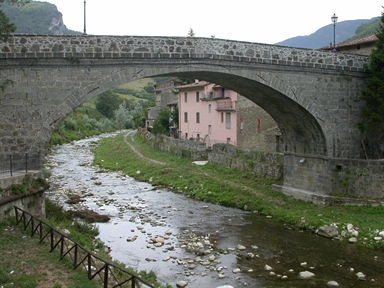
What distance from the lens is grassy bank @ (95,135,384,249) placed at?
1658 cm

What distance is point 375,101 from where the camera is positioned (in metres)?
19.2

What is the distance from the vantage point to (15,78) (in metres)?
13.5

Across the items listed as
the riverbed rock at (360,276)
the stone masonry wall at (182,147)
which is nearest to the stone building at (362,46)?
the stone masonry wall at (182,147)

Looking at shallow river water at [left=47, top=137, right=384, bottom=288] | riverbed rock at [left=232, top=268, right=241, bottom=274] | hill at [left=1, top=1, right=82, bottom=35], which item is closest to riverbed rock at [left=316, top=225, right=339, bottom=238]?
shallow river water at [left=47, top=137, right=384, bottom=288]

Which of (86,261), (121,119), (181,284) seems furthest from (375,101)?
(121,119)

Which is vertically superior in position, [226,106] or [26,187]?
[226,106]

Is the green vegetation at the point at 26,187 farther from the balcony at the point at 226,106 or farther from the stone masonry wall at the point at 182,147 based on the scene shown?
the balcony at the point at 226,106

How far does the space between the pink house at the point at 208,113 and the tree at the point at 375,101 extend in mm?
14658

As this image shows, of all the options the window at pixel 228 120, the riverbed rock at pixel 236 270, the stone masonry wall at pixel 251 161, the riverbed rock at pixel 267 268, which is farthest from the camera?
the window at pixel 228 120

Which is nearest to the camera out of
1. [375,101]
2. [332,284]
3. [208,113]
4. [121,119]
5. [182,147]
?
[332,284]

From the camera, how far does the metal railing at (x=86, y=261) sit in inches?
333

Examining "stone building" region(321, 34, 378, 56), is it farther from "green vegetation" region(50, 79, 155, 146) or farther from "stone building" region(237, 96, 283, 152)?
"green vegetation" region(50, 79, 155, 146)

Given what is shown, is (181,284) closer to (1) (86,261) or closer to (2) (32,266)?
(1) (86,261)

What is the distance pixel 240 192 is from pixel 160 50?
9.31 m
